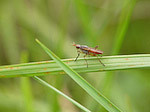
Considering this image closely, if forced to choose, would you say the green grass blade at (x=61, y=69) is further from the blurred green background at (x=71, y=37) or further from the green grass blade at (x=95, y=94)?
the blurred green background at (x=71, y=37)

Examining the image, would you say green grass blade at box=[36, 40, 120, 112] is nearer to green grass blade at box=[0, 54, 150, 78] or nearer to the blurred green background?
green grass blade at box=[0, 54, 150, 78]

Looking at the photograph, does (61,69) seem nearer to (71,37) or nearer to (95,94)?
(95,94)

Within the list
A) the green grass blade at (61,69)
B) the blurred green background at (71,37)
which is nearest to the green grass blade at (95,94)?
the green grass blade at (61,69)

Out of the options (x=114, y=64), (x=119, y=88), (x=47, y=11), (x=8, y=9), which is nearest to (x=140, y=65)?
(x=114, y=64)

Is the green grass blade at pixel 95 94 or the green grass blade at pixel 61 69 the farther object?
the green grass blade at pixel 61 69

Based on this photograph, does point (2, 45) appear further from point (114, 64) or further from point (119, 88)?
point (114, 64)

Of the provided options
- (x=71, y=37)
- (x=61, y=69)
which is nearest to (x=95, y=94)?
(x=61, y=69)

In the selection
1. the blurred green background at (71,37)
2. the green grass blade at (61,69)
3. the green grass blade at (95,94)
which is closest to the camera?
the green grass blade at (95,94)

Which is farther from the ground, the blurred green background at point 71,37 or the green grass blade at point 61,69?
the blurred green background at point 71,37
